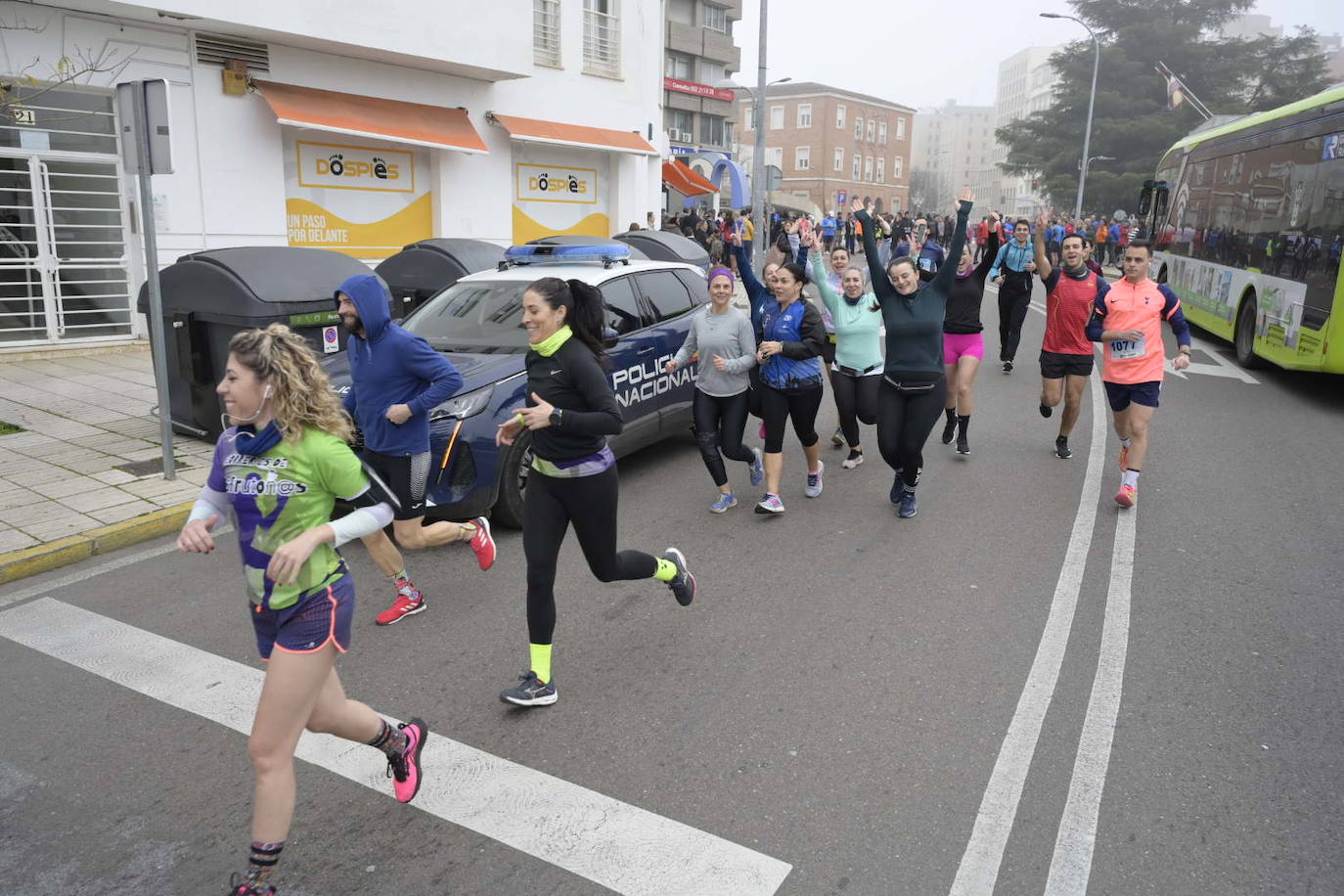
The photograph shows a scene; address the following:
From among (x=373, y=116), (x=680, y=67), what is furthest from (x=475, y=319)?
(x=680, y=67)

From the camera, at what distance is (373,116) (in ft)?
50.2

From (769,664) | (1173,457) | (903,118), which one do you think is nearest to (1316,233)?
(1173,457)

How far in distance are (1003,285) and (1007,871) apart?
9807mm

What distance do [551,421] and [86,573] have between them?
3485 millimetres

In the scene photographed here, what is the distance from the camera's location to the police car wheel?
6.05 m

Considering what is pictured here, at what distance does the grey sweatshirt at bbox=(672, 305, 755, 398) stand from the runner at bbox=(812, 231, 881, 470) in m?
0.94

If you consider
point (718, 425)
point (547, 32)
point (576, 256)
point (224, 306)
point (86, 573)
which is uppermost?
point (547, 32)

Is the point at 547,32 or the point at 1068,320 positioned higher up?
the point at 547,32

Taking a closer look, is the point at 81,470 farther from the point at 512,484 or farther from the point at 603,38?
the point at 603,38

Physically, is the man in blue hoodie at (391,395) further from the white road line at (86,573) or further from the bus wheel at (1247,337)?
the bus wheel at (1247,337)

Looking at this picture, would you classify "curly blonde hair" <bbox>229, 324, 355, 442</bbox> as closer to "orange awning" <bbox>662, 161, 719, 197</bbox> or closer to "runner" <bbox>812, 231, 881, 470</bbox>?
"runner" <bbox>812, 231, 881, 470</bbox>

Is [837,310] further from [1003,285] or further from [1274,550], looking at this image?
[1003,285]

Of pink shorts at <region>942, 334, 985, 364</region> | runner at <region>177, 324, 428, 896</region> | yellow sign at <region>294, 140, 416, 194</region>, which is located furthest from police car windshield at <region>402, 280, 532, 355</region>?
yellow sign at <region>294, 140, 416, 194</region>

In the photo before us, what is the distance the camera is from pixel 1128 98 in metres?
51.0
